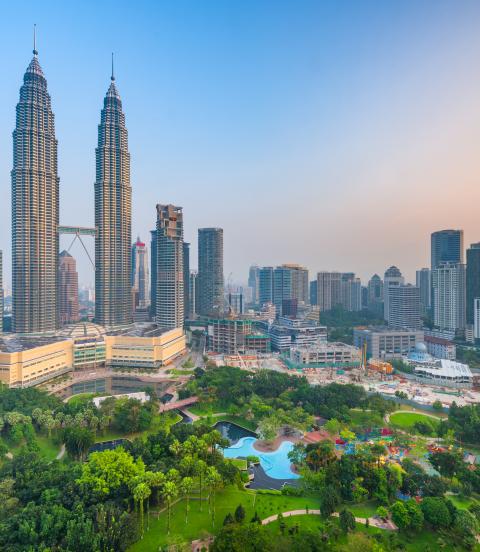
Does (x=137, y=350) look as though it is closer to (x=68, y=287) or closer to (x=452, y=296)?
(x=68, y=287)

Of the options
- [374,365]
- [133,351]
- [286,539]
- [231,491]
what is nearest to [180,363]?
[133,351]

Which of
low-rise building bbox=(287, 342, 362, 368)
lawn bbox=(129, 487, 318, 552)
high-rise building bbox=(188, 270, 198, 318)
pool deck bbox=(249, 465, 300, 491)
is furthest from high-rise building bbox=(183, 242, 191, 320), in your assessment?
lawn bbox=(129, 487, 318, 552)

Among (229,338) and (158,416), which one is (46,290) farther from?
(158,416)

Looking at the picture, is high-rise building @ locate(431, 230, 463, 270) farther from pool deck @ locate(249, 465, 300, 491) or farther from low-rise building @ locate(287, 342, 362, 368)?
pool deck @ locate(249, 465, 300, 491)

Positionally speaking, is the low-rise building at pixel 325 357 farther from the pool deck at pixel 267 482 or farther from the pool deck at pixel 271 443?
the pool deck at pixel 267 482

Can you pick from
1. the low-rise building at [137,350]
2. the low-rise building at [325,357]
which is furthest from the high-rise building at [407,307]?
the low-rise building at [137,350]
